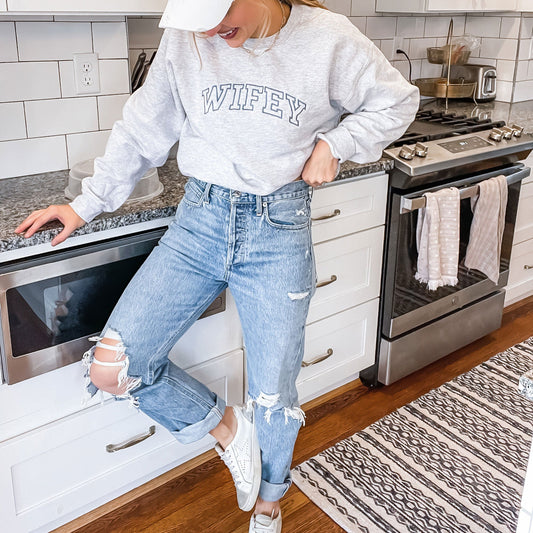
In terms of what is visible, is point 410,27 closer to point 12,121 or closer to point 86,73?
point 86,73

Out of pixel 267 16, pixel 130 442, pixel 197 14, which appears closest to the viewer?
pixel 197 14

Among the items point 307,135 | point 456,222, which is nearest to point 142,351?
point 307,135

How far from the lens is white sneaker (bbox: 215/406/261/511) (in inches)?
62.2

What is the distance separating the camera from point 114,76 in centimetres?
186

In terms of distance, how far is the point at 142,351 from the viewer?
145 centimetres

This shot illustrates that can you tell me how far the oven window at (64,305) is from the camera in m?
1.43

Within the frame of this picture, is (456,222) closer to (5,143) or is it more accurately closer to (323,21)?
(323,21)

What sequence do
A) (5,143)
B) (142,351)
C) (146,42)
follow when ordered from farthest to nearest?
(146,42)
(5,143)
(142,351)

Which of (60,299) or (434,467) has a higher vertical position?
(60,299)

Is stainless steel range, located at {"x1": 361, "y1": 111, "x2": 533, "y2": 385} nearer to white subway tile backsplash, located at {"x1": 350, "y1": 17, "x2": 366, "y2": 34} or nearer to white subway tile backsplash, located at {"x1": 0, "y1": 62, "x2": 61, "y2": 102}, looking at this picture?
white subway tile backsplash, located at {"x1": 350, "y1": 17, "x2": 366, "y2": 34}

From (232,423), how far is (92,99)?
97 cm

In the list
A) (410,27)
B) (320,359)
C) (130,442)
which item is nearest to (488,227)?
(320,359)

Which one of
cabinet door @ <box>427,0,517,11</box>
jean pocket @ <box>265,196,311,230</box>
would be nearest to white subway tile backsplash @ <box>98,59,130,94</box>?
jean pocket @ <box>265,196,311,230</box>

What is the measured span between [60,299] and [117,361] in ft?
0.69
